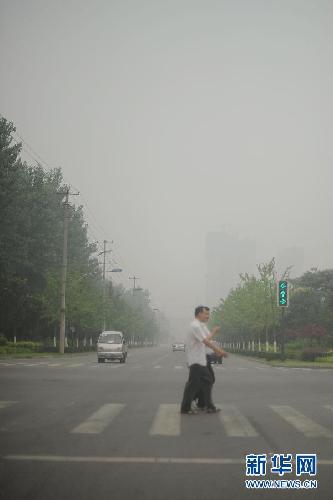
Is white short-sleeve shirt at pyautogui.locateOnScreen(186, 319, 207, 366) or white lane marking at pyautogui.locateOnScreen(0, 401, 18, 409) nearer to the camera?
white short-sleeve shirt at pyautogui.locateOnScreen(186, 319, 207, 366)

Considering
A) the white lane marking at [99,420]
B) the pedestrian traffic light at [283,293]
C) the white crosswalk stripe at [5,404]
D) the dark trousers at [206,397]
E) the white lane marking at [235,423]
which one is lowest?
the white lane marking at [235,423]

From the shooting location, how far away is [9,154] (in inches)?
2480

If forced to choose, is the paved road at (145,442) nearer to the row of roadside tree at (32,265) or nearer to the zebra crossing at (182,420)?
the zebra crossing at (182,420)

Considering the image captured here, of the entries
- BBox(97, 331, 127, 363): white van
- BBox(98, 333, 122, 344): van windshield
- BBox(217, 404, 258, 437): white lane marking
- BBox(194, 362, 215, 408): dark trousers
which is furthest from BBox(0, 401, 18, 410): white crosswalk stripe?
BBox(98, 333, 122, 344): van windshield

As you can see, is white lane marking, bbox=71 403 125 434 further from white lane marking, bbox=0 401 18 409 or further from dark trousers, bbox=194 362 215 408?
white lane marking, bbox=0 401 18 409

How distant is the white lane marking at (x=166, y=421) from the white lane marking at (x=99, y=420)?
0.78 m

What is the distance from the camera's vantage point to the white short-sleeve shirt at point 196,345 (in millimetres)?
11922

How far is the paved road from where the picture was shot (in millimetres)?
6406

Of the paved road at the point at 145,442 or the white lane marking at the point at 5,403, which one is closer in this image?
the paved road at the point at 145,442

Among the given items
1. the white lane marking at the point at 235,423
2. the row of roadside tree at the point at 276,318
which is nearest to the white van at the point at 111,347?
the row of roadside tree at the point at 276,318

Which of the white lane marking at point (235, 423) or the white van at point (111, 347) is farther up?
the white van at point (111, 347)

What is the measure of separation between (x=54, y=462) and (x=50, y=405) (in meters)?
6.17

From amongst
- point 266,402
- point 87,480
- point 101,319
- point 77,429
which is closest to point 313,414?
point 266,402

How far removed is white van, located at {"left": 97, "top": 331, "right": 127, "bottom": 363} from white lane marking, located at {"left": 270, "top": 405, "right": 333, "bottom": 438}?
27.8 m
